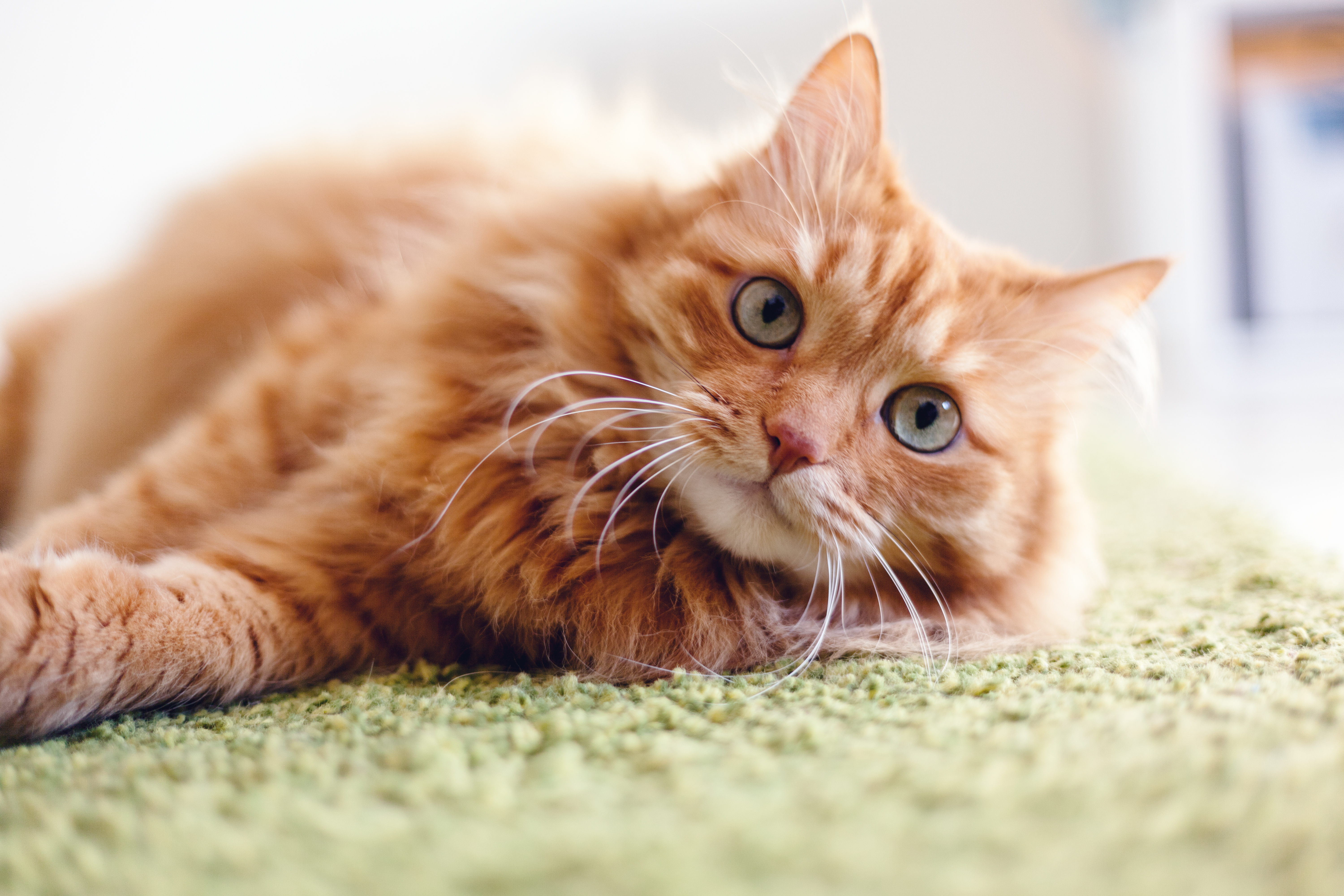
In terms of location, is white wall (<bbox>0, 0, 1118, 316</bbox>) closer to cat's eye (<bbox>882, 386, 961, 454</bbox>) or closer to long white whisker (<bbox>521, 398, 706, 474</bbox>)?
cat's eye (<bbox>882, 386, 961, 454</bbox>)

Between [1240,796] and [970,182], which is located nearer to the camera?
[1240,796]

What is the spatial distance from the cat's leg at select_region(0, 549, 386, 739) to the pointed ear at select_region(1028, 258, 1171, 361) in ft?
3.29

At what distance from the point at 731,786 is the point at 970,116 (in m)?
5.20

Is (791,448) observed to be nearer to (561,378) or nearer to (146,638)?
(561,378)

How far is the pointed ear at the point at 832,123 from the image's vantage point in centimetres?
126

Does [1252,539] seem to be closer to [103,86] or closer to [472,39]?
[103,86]

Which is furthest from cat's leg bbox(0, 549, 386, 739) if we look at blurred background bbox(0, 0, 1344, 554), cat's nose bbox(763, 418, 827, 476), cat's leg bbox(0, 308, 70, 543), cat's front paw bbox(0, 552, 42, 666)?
cat's leg bbox(0, 308, 70, 543)

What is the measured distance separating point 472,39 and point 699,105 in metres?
1.32

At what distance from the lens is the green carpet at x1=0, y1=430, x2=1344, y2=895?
57 centimetres

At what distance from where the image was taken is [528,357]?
127 centimetres

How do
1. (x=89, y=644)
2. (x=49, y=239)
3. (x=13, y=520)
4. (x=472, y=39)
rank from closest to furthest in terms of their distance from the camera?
(x=89, y=644)
(x=13, y=520)
(x=49, y=239)
(x=472, y=39)

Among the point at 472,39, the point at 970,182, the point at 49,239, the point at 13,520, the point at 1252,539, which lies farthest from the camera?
the point at 970,182

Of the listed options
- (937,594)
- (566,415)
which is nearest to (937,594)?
(937,594)

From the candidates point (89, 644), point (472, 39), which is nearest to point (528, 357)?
point (89, 644)
